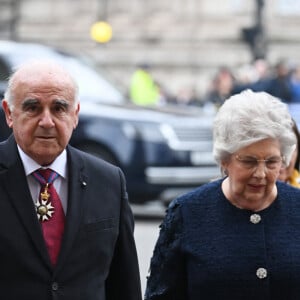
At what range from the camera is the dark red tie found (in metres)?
4.63

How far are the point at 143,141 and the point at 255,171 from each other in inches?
355

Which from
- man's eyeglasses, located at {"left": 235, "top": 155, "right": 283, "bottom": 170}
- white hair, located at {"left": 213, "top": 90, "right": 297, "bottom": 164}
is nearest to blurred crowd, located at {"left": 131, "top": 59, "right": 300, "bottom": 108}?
white hair, located at {"left": 213, "top": 90, "right": 297, "bottom": 164}

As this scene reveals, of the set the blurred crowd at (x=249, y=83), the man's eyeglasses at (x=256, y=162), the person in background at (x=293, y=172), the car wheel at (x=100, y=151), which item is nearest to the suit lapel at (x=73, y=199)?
the man's eyeglasses at (x=256, y=162)

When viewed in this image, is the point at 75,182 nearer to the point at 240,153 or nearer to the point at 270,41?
the point at 240,153

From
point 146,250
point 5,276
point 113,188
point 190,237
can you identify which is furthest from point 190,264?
point 146,250

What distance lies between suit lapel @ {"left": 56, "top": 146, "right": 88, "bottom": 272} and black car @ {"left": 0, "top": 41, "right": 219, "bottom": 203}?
8.76 m

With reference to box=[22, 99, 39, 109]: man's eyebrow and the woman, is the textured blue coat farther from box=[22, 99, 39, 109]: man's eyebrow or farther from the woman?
box=[22, 99, 39, 109]: man's eyebrow

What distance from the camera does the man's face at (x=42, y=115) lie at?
15.2 feet

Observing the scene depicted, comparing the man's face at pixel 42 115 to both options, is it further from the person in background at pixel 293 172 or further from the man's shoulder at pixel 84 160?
the person in background at pixel 293 172

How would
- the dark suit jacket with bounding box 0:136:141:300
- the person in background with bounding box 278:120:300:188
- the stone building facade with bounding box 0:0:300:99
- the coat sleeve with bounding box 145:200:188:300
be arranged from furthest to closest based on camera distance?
the stone building facade with bounding box 0:0:300:99, the person in background with bounding box 278:120:300:188, the coat sleeve with bounding box 145:200:188:300, the dark suit jacket with bounding box 0:136:141:300

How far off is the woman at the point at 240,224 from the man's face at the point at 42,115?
0.63m

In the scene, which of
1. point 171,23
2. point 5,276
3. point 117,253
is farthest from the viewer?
point 171,23

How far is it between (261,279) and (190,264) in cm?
27

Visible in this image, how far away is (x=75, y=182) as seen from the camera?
15.5 ft
